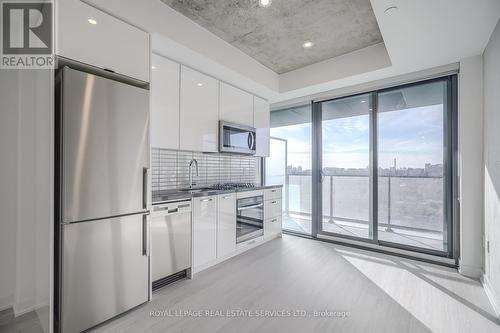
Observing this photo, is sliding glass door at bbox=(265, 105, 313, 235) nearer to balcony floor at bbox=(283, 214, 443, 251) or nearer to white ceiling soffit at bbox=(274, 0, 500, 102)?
balcony floor at bbox=(283, 214, 443, 251)

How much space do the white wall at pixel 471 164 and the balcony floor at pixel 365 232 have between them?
400 mm

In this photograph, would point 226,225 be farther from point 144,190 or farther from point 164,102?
point 164,102

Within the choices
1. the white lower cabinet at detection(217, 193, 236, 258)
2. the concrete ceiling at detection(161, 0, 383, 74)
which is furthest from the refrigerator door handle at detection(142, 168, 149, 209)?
the concrete ceiling at detection(161, 0, 383, 74)

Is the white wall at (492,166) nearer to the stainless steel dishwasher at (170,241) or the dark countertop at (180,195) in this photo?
the dark countertop at (180,195)

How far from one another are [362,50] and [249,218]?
108 inches

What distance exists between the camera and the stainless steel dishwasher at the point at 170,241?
2.22 m

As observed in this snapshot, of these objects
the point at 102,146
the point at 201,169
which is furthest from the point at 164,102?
the point at 201,169

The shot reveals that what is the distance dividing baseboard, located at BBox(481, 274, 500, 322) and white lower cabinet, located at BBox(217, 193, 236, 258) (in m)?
2.55

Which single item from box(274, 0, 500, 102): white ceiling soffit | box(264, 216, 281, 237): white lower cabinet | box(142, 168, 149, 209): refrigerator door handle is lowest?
box(264, 216, 281, 237): white lower cabinet

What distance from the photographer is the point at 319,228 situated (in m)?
3.97

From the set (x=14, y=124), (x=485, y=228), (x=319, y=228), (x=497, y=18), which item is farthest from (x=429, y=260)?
(x=14, y=124)

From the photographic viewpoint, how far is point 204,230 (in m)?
2.69

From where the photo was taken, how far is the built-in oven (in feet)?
10.5

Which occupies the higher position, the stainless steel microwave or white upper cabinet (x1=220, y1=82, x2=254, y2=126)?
white upper cabinet (x1=220, y1=82, x2=254, y2=126)
